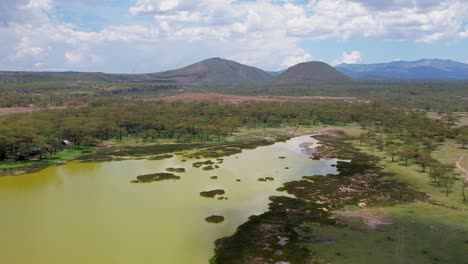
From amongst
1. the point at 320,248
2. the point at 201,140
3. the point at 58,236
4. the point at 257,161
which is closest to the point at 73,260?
the point at 58,236

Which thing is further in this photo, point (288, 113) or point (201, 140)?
point (288, 113)

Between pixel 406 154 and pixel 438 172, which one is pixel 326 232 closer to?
pixel 438 172

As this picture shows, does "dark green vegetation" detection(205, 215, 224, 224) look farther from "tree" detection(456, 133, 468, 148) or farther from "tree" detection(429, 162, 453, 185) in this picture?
"tree" detection(456, 133, 468, 148)

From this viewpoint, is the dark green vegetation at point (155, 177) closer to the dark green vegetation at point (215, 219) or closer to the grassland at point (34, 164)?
the dark green vegetation at point (215, 219)

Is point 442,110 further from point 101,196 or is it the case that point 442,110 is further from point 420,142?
point 101,196

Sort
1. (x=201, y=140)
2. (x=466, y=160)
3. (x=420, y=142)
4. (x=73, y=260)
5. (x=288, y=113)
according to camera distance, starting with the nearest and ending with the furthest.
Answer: (x=73, y=260) → (x=466, y=160) → (x=420, y=142) → (x=201, y=140) → (x=288, y=113)
